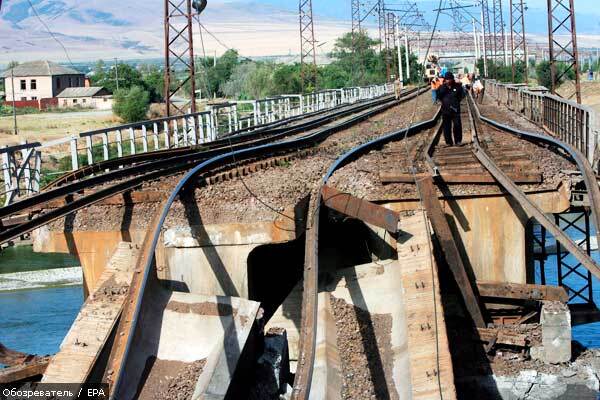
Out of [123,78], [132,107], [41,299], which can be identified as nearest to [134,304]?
[41,299]

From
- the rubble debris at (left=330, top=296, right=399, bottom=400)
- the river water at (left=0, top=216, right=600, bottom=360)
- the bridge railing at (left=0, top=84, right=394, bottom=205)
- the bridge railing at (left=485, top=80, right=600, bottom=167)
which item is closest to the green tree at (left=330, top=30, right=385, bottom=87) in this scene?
the bridge railing at (left=0, top=84, right=394, bottom=205)

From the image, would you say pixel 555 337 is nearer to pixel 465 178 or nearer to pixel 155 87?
pixel 465 178

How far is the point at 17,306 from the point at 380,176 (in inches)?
775

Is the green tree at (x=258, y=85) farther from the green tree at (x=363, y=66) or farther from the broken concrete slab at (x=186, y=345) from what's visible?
the broken concrete slab at (x=186, y=345)

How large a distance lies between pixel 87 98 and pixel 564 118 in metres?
78.3

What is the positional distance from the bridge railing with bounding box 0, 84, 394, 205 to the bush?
12883mm

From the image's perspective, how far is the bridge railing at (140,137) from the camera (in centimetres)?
1504

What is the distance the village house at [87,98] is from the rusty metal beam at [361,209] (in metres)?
80.3

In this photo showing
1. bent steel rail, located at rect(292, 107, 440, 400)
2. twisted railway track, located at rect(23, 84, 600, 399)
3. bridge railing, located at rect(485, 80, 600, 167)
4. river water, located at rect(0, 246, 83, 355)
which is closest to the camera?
bent steel rail, located at rect(292, 107, 440, 400)

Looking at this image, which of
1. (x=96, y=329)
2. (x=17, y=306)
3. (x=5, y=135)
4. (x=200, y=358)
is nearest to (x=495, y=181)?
(x=200, y=358)

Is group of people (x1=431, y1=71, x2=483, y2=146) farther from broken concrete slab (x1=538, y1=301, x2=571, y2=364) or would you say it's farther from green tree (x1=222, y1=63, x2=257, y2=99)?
green tree (x1=222, y1=63, x2=257, y2=99)

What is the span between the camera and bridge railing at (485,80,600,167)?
1708 cm

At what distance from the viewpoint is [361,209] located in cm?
1272

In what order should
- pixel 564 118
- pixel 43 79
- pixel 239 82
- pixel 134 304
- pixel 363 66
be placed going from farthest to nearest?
pixel 43 79
pixel 363 66
pixel 239 82
pixel 564 118
pixel 134 304
